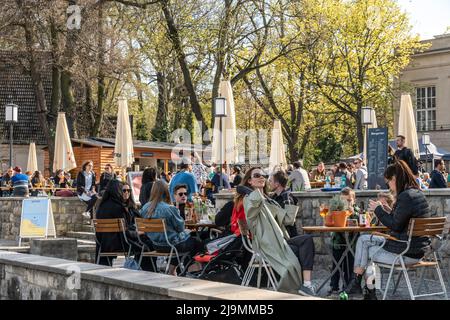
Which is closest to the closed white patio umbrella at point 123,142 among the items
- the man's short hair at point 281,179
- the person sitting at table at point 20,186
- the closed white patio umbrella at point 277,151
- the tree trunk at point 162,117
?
the person sitting at table at point 20,186

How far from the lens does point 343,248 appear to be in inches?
411

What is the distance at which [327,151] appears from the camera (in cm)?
4875

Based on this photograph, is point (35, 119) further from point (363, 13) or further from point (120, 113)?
point (120, 113)

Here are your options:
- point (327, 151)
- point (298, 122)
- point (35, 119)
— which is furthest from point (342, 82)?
point (35, 119)

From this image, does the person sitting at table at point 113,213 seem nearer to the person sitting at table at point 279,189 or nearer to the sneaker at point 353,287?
the person sitting at table at point 279,189

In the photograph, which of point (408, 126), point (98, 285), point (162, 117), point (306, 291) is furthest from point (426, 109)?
point (98, 285)

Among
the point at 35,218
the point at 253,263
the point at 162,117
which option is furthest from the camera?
the point at 162,117

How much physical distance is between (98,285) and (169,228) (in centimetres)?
355

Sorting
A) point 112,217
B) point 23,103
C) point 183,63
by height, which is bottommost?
point 112,217

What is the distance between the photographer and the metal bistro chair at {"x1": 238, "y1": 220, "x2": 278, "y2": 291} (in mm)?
8758

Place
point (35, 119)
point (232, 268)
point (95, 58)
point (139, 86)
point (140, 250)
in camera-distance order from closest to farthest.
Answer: point (232, 268)
point (140, 250)
point (95, 58)
point (139, 86)
point (35, 119)

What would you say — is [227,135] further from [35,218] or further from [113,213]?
[113,213]

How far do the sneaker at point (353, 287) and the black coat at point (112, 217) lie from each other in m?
3.38

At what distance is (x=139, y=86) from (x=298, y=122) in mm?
8053
